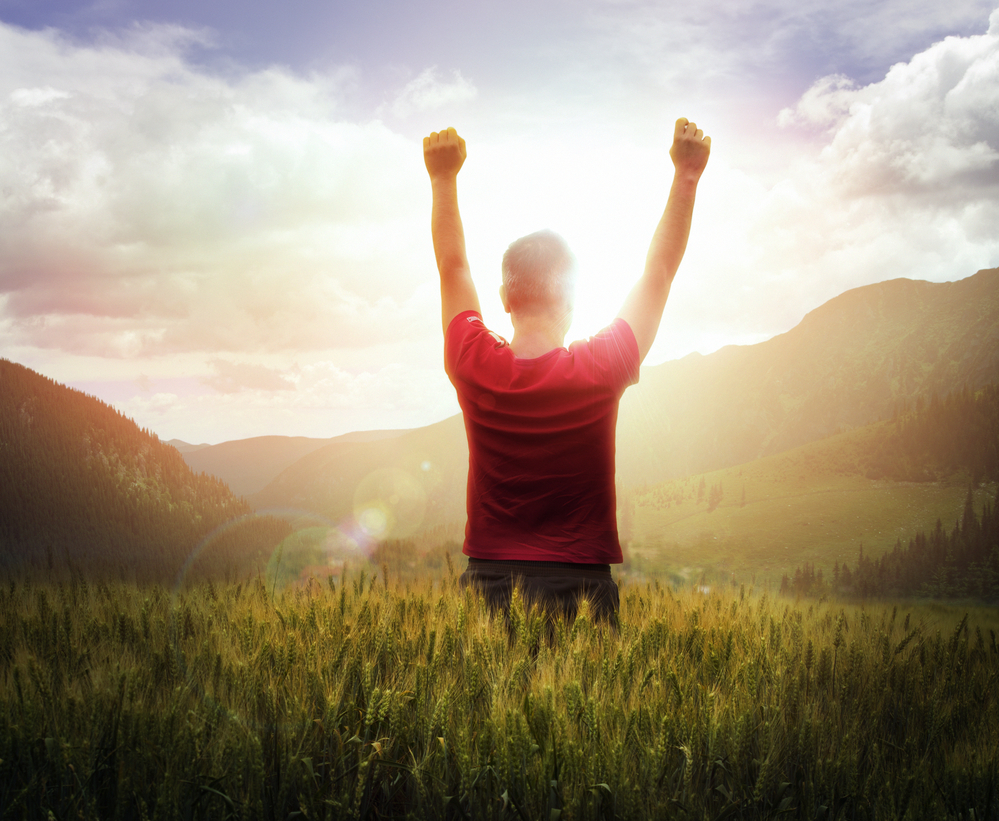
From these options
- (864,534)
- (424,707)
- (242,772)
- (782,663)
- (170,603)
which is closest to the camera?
(242,772)

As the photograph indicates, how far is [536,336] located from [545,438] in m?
0.51

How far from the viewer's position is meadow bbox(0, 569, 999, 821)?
1.44 metres

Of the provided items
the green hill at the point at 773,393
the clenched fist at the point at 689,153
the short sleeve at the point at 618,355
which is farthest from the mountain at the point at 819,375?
Result: the short sleeve at the point at 618,355

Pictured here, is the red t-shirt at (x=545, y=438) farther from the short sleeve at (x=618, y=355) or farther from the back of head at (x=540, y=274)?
the back of head at (x=540, y=274)

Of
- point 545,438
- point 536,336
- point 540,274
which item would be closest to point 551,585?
point 545,438

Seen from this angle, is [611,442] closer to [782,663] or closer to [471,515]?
[471,515]

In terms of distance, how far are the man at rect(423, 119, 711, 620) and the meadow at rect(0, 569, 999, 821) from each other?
240 mm

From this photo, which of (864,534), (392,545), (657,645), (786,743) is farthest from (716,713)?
(864,534)

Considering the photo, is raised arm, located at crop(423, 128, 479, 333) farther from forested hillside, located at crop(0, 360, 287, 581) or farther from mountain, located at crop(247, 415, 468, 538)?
mountain, located at crop(247, 415, 468, 538)

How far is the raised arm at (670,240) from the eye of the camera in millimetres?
2572

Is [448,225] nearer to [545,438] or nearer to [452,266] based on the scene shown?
[452,266]

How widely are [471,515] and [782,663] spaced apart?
1575 mm

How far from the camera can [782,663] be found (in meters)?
2.52

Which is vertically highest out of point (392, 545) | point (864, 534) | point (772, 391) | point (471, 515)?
point (772, 391)
